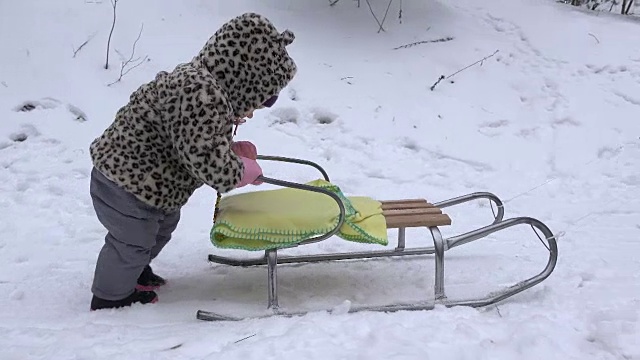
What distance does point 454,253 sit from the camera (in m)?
3.94

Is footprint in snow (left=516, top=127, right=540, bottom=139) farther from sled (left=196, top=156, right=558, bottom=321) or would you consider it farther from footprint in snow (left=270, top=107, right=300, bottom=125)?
sled (left=196, top=156, right=558, bottom=321)

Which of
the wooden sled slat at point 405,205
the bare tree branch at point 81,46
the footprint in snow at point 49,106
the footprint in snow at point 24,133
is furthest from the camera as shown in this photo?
the bare tree branch at point 81,46

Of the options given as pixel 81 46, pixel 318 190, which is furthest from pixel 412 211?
pixel 81 46

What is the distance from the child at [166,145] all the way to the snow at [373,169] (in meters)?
0.33

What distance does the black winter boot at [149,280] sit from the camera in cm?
338

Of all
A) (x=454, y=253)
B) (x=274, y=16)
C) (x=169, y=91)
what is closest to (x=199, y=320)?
(x=169, y=91)

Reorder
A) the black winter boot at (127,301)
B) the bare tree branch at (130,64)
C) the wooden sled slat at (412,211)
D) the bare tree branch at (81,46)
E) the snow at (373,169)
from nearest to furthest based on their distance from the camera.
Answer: the snow at (373,169)
the black winter boot at (127,301)
the wooden sled slat at (412,211)
the bare tree branch at (130,64)
the bare tree branch at (81,46)

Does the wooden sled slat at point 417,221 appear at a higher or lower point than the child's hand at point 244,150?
lower

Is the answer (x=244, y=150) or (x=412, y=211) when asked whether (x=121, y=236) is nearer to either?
(x=244, y=150)

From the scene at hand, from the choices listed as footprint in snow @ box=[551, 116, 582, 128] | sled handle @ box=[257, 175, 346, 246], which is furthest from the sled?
footprint in snow @ box=[551, 116, 582, 128]

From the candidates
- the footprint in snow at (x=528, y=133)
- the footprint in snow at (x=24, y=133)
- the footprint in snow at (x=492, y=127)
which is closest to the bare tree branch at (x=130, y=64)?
the footprint in snow at (x=24, y=133)

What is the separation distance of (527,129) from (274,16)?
9.58 feet

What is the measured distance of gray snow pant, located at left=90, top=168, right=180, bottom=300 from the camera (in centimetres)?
295

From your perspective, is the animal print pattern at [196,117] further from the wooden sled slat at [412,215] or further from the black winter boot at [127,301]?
the wooden sled slat at [412,215]
